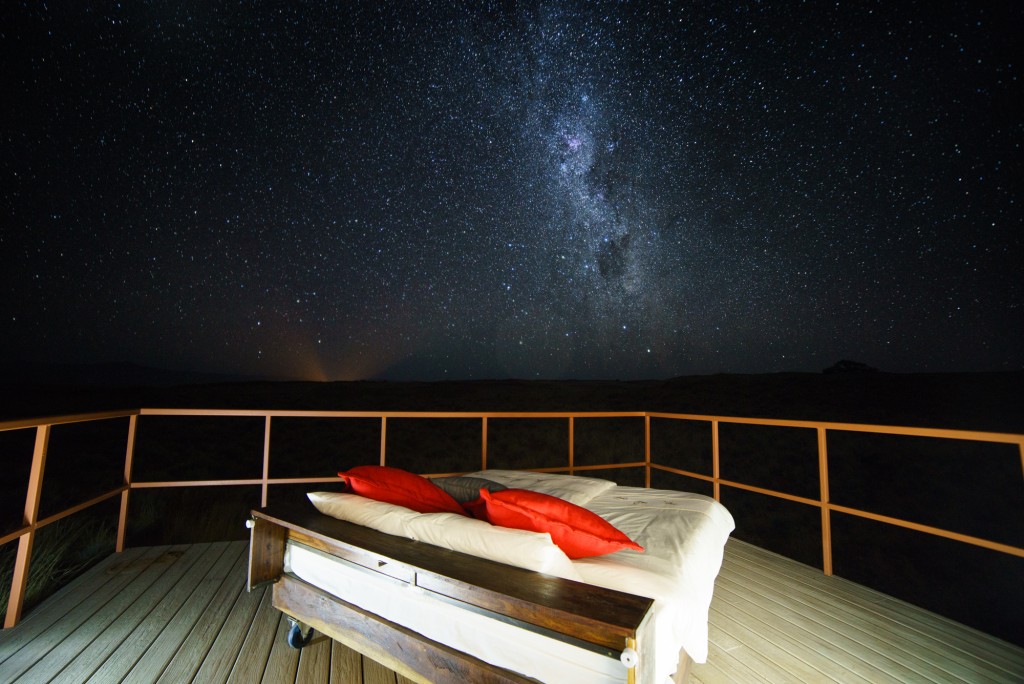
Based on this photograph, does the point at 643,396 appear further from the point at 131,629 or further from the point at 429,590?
the point at 429,590

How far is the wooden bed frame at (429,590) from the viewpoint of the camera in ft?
3.18

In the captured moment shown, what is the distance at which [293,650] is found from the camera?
1.65 m

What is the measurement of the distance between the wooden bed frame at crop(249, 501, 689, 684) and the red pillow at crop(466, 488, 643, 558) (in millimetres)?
155

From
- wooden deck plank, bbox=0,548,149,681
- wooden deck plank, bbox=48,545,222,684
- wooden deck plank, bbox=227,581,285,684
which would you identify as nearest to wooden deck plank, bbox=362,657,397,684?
wooden deck plank, bbox=227,581,285,684

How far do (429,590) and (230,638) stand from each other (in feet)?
3.61

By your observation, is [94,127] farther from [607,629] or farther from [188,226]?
[607,629]

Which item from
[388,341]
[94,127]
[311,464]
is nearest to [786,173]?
[388,341]

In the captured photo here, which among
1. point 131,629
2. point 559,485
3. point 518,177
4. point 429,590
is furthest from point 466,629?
point 518,177

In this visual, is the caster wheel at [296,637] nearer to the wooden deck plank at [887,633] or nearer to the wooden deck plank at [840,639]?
the wooden deck plank at [840,639]

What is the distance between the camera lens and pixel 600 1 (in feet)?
14.1

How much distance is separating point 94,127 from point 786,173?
925cm

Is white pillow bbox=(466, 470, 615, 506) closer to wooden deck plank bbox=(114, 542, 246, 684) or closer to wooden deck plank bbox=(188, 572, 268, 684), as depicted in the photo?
wooden deck plank bbox=(188, 572, 268, 684)

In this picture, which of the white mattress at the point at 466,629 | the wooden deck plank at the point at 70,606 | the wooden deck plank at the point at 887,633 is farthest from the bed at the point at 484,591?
the wooden deck plank at the point at 70,606

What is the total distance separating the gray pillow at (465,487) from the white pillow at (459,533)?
30 centimetres
